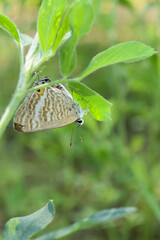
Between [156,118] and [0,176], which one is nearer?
[156,118]

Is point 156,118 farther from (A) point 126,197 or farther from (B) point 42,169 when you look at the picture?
(B) point 42,169

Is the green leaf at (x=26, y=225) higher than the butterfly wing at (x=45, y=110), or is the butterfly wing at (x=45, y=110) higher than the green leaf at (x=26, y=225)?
the butterfly wing at (x=45, y=110)

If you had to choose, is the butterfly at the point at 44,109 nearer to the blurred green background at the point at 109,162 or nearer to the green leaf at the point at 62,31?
the green leaf at the point at 62,31

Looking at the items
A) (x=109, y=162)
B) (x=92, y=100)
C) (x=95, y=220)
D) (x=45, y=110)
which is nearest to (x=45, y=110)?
(x=45, y=110)

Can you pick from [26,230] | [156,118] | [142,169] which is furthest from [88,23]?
[142,169]

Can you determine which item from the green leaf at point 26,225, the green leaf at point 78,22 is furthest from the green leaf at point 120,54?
the green leaf at point 26,225

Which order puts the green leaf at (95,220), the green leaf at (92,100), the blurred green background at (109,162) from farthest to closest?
the blurred green background at (109,162) < the green leaf at (95,220) < the green leaf at (92,100)

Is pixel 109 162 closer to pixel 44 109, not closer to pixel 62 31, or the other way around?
pixel 44 109

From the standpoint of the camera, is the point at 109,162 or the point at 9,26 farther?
the point at 109,162
